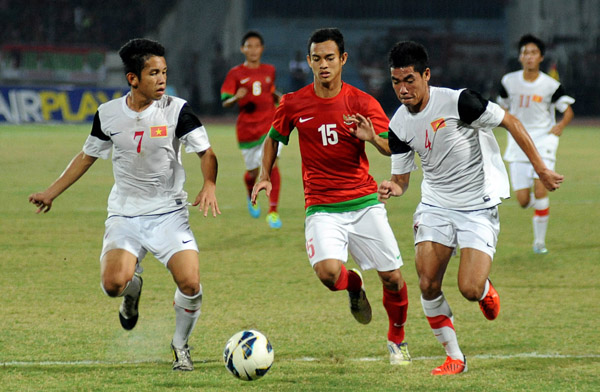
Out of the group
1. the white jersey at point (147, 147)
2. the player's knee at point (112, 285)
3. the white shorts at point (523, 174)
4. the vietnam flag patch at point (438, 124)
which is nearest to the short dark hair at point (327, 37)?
the vietnam flag patch at point (438, 124)

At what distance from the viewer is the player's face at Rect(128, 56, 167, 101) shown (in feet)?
17.5

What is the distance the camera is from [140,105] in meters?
5.46

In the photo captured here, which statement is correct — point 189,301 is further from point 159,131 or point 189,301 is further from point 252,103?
point 252,103

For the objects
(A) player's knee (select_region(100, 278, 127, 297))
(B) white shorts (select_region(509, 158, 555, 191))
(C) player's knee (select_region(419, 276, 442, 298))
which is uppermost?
(A) player's knee (select_region(100, 278, 127, 297))

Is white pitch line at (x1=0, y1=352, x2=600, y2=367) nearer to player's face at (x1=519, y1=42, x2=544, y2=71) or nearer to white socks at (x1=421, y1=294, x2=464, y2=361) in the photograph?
white socks at (x1=421, y1=294, x2=464, y2=361)

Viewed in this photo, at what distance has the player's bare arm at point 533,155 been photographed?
5.03 m

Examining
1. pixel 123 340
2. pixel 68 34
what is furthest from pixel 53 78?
pixel 123 340

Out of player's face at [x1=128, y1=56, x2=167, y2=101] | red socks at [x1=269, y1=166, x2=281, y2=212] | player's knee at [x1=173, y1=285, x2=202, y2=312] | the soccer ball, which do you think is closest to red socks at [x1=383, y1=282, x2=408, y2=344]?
the soccer ball

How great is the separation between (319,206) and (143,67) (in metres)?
1.41

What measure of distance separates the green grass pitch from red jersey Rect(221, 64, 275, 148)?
113cm

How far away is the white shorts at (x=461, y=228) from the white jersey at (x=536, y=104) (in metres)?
4.51

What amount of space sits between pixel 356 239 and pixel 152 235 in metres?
1.27

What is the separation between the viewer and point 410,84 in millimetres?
5191

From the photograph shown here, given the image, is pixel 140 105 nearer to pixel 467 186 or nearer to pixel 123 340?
pixel 123 340
